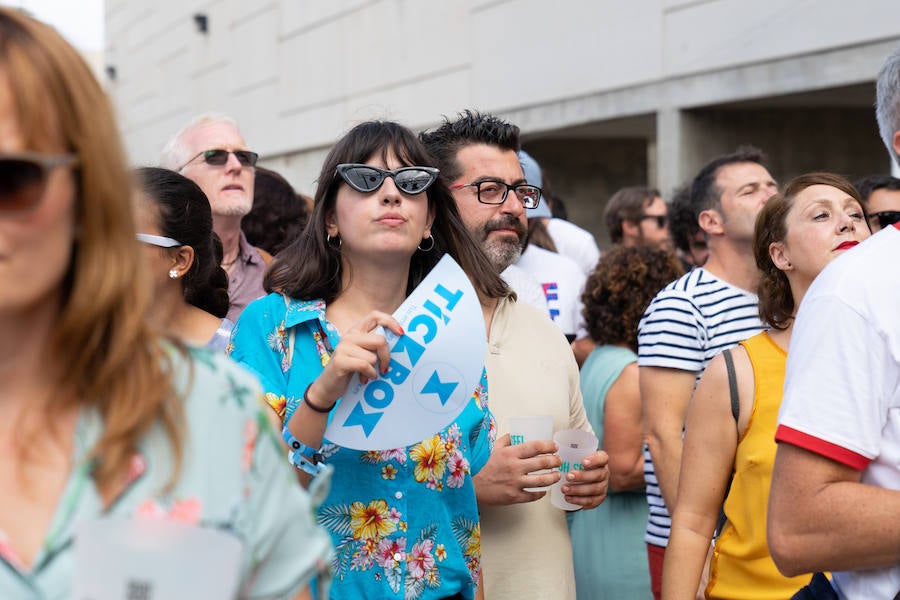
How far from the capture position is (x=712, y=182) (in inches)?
188

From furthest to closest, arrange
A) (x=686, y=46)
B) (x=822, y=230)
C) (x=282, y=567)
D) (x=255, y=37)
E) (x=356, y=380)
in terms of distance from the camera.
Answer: (x=255, y=37) < (x=686, y=46) < (x=822, y=230) < (x=356, y=380) < (x=282, y=567)

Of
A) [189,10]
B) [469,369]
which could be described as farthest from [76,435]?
[189,10]

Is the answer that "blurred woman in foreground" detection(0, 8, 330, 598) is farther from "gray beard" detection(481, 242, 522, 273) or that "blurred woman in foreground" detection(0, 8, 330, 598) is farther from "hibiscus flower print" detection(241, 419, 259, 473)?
"gray beard" detection(481, 242, 522, 273)

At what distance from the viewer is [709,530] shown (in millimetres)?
3148

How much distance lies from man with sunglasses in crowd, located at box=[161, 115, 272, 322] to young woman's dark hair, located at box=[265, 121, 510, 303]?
5.51ft

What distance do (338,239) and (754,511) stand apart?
4.38 ft

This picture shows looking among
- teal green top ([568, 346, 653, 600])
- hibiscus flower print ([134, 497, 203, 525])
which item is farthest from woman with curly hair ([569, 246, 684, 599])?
hibiscus flower print ([134, 497, 203, 525])

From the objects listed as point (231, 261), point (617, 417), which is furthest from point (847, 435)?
point (231, 261)

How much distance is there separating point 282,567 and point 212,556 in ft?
0.58

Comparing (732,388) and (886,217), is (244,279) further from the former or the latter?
(886,217)

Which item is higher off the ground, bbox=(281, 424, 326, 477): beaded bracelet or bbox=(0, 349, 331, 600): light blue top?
bbox=(0, 349, 331, 600): light blue top

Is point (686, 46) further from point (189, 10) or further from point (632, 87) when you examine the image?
point (189, 10)

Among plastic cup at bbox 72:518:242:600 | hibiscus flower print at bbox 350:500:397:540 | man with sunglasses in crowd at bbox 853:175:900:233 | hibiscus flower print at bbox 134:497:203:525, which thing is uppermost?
man with sunglasses in crowd at bbox 853:175:900:233

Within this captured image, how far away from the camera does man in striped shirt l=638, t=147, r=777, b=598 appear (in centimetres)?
406
